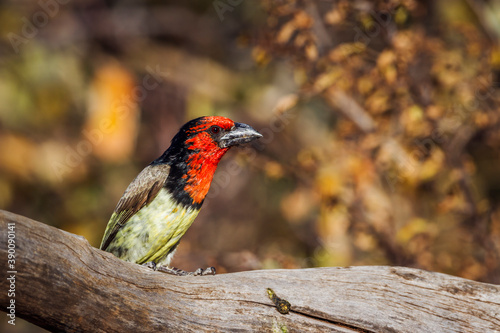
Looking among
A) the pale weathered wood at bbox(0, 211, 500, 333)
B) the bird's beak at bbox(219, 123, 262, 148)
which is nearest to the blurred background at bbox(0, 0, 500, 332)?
the bird's beak at bbox(219, 123, 262, 148)

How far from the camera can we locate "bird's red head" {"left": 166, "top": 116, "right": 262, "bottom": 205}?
395 cm

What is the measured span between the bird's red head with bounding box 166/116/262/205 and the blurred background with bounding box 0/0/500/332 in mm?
806

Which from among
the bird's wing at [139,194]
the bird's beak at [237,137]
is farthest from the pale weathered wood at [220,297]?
the bird's beak at [237,137]

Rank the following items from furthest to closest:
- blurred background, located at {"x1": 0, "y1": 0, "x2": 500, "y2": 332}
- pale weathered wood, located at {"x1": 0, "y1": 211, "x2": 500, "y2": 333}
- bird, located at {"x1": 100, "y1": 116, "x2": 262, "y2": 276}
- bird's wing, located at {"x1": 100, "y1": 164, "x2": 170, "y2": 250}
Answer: blurred background, located at {"x1": 0, "y1": 0, "x2": 500, "y2": 332}
bird's wing, located at {"x1": 100, "y1": 164, "x2": 170, "y2": 250}
bird, located at {"x1": 100, "y1": 116, "x2": 262, "y2": 276}
pale weathered wood, located at {"x1": 0, "y1": 211, "x2": 500, "y2": 333}

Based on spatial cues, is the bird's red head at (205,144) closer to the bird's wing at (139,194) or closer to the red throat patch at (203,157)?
the red throat patch at (203,157)

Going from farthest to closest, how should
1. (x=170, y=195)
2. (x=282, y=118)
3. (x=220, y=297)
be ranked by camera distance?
(x=282, y=118) → (x=170, y=195) → (x=220, y=297)

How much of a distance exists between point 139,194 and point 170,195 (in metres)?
0.23

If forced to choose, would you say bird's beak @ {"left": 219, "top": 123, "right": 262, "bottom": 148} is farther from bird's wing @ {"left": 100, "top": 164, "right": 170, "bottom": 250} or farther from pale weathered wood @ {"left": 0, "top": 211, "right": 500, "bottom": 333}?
pale weathered wood @ {"left": 0, "top": 211, "right": 500, "bottom": 333}

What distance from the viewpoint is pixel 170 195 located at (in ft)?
12.6

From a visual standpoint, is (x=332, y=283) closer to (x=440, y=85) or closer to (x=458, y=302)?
(x=458, y=302)

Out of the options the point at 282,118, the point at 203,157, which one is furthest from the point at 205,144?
the point at 282,118

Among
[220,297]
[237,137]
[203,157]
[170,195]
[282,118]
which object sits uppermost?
[282,118]

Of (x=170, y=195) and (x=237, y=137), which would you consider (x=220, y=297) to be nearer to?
(x=170, y=195)

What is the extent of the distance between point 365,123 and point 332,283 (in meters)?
2.47
